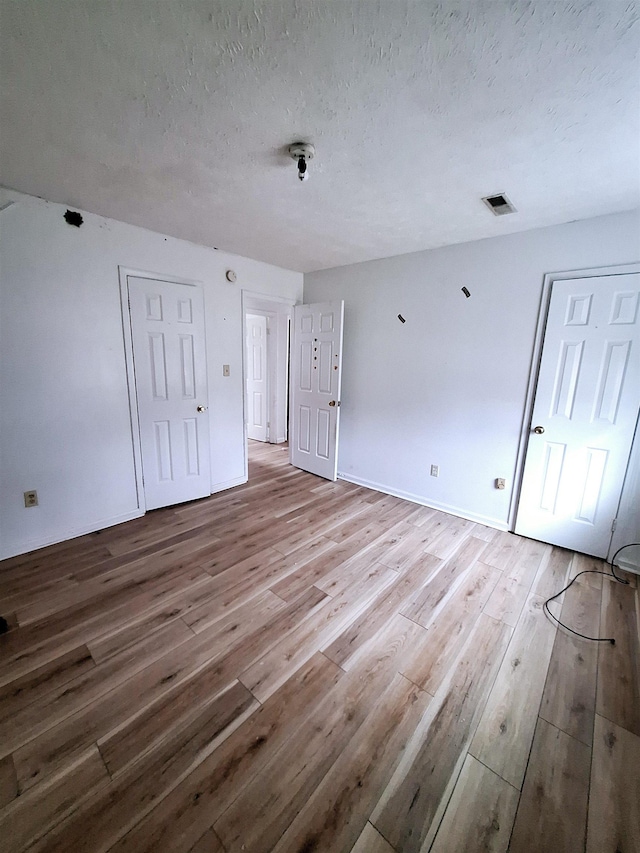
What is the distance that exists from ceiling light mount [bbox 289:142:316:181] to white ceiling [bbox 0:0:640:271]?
40mm

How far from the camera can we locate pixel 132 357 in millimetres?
2764

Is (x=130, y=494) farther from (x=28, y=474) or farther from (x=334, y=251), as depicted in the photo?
(x=334, y=251)

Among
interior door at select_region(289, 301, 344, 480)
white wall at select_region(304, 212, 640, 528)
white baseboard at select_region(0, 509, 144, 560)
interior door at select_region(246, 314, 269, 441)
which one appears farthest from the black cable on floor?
interior door at select_region(246, 314, 269, 441)

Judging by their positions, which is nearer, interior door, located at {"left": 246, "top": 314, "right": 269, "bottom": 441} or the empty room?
the empty room

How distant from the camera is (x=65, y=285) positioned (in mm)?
2379

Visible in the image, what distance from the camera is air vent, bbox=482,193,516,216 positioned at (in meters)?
2.03

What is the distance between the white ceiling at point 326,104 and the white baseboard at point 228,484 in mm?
2554

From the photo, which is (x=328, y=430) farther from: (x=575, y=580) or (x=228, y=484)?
(x=575, y=580)

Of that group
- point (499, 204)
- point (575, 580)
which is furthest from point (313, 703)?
point (499, 204)

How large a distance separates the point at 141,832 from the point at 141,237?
3.41 meters

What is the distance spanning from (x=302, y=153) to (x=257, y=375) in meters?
4.20

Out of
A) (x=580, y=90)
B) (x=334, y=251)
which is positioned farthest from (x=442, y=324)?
(x=580, y=90)

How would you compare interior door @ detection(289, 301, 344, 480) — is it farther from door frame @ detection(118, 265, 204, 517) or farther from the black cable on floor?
the black cable on floor

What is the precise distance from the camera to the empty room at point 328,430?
106 cm
